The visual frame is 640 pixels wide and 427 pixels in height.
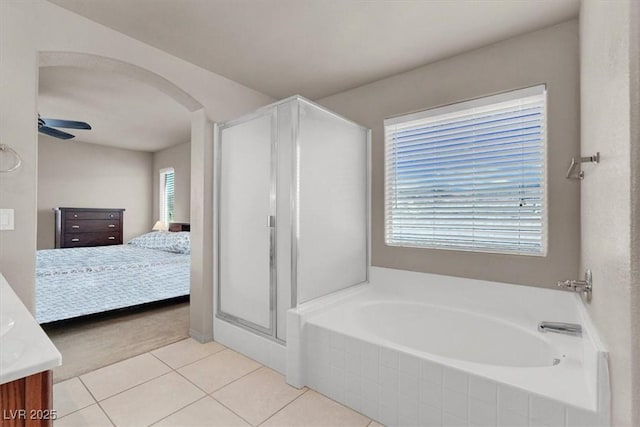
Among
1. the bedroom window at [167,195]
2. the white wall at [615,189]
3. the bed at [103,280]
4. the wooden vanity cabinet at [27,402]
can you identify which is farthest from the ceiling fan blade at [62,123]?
the white wall at [615,189]

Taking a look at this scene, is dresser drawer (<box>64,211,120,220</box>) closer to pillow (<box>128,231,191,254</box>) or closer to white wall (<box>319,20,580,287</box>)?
pillow (<box>128,231,191,254</box>)

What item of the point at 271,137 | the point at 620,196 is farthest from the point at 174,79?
the point at 620,196

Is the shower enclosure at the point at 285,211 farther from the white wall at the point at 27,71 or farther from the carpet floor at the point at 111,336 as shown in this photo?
the white wall at the point at 27,71

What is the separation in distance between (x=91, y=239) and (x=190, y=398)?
5187 millimetres

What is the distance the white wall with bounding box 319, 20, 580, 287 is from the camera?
1996 millimetres

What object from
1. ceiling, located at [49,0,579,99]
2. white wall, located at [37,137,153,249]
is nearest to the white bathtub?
ceiling, located at [49,0,579,99]

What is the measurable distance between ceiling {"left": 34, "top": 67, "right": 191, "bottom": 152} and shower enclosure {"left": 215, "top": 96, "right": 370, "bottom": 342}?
61.6 inches

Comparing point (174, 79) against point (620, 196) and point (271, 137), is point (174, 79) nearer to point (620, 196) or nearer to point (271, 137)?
point (271, 137)

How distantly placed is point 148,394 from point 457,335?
2.15 m

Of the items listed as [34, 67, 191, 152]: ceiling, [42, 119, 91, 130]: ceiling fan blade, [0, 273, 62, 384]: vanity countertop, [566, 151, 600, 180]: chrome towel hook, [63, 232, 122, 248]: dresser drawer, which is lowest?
[63, 232, 122, 248]: dresser drawer

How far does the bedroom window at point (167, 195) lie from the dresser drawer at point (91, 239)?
93 centimetres

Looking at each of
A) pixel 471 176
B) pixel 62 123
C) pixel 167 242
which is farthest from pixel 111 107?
pixel 471 176

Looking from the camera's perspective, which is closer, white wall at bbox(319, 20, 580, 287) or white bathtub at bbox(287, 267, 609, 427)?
white bathtub at bbox(287, 267, 609, 427)

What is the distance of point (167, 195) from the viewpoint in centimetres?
657
